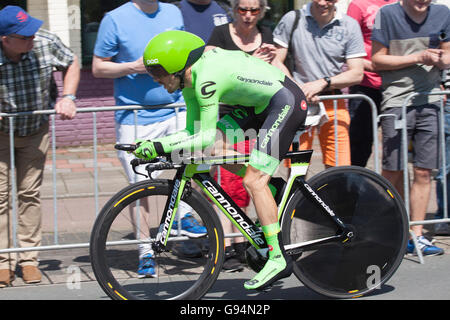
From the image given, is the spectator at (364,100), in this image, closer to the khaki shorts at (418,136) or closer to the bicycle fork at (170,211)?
the khaki shorts at (418,136)

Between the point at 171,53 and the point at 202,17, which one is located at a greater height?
the point at 202,17

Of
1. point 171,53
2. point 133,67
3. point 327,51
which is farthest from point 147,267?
point 327,51

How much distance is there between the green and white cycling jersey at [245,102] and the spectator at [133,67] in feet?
3.76

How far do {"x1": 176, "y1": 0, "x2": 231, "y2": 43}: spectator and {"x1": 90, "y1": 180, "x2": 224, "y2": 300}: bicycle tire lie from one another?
7.05ft

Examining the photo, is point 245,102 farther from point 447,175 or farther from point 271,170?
point 447,175

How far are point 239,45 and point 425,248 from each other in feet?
7.16

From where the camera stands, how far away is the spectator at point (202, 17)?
6.69 meters

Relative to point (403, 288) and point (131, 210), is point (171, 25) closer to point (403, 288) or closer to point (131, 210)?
point (131, 210)

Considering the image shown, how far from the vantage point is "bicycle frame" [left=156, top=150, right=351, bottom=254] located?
4.86 metres

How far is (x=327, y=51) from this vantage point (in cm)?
626

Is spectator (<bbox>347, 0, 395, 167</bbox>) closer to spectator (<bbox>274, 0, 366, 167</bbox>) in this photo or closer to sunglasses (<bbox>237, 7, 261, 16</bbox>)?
spectator (<bbox>274, 0, 366, 167</bbox>)

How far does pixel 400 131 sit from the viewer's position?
6.39 metres
